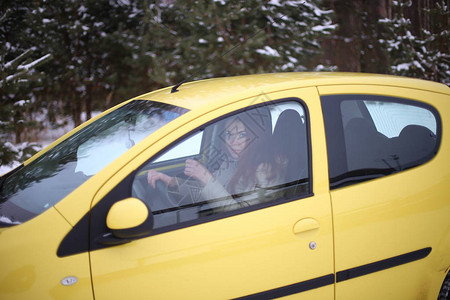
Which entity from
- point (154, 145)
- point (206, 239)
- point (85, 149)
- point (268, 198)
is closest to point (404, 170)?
point (268, 198)

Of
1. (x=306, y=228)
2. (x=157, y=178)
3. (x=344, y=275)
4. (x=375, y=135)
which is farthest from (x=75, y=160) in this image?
(x=375, y=135)

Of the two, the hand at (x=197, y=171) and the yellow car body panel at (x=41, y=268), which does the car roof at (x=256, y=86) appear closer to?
the hand at (x=197, y=171)

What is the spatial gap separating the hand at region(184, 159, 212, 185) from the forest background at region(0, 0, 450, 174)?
4.23 metres

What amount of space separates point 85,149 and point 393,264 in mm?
1734

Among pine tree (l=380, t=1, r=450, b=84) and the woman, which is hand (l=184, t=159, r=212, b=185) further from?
pine tree (l=380, t=1, r=450, b=84)

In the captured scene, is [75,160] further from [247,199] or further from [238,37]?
[238,37]

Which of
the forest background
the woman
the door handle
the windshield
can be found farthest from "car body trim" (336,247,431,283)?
the forest background

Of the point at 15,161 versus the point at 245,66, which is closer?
the point at 15,161

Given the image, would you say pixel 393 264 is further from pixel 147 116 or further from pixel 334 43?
pixel 334 43

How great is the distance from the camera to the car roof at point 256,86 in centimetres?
225

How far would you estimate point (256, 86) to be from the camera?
7.66 feet

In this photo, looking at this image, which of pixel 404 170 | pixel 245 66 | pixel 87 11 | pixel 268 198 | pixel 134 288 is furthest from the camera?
pixel 87 11

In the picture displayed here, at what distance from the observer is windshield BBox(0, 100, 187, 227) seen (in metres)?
2.09

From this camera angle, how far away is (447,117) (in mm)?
2523
